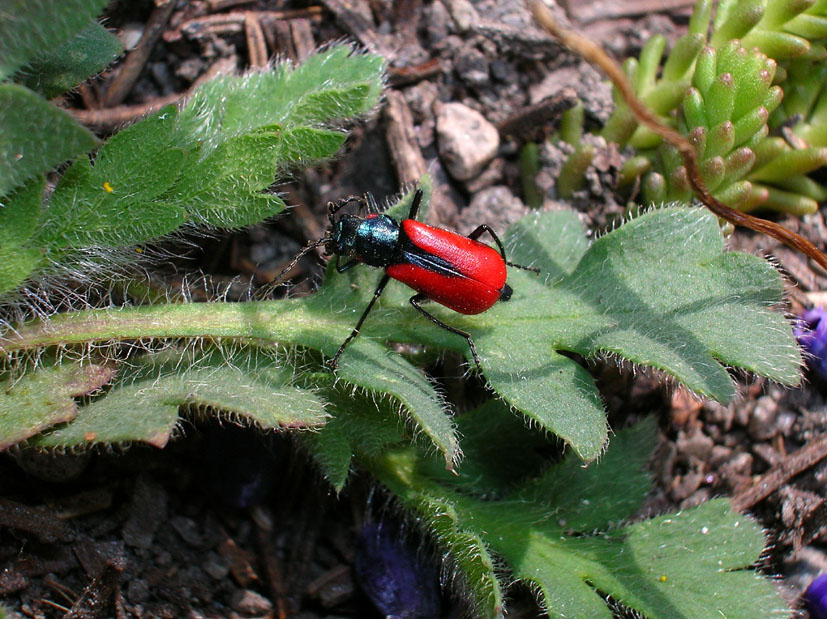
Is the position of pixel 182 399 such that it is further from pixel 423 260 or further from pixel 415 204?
pixel 415 204

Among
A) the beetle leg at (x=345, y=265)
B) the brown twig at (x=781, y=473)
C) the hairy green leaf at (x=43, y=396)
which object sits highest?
the hairy green leaf at (x=43, y=396)

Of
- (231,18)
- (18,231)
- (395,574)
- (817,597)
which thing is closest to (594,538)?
(395,574)

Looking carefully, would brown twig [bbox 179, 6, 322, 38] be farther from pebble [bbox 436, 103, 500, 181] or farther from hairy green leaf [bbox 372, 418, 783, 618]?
hairy green leaf [bbox 372, 418, 783, 618]

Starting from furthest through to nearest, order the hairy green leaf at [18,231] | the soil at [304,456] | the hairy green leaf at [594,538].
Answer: the soil at [304,456], the hairy green leaf at [594,538], the hairy green leaf at [18,231]

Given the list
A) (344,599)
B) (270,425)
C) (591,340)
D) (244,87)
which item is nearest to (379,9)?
(244,87)

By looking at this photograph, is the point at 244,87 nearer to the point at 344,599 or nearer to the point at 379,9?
the point at 379,9

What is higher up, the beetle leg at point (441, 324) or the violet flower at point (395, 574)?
the beetle leg at point (441, 324)

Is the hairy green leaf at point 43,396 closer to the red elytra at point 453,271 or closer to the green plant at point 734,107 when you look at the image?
the red elytra at point 453,271

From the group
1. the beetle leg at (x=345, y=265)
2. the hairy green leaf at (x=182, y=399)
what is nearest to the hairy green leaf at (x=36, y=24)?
the hairy green leaf at (x=182, y=399)
